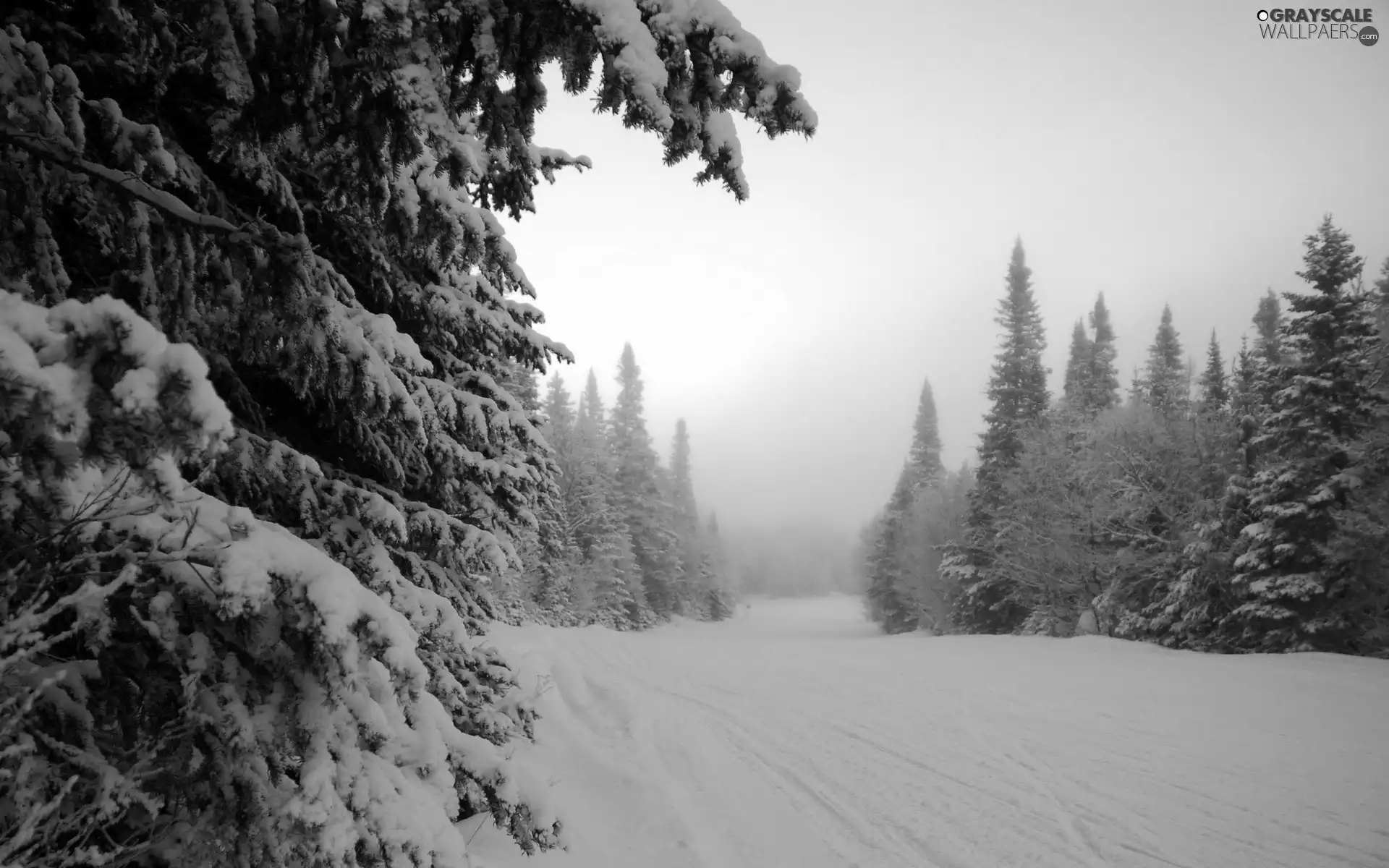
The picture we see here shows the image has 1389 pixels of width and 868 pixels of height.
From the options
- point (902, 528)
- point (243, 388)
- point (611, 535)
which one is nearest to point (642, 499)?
point (611, 535)

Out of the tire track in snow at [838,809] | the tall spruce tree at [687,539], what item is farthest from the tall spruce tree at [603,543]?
the tire track in snow at [838,809]

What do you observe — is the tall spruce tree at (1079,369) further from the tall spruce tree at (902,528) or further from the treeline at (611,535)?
the treeline at (611,535)

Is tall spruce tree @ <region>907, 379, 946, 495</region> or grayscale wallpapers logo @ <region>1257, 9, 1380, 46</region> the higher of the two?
grayscale wallpapers logo @ <region>1257, 9, 1380, 46</region>

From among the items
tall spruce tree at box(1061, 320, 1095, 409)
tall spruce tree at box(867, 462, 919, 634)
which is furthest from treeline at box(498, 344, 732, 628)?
tall spruce tree at box(1061, 320, 1095, 409)

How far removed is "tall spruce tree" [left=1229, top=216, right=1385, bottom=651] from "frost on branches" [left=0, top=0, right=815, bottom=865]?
19.5 metres

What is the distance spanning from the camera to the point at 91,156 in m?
2.29

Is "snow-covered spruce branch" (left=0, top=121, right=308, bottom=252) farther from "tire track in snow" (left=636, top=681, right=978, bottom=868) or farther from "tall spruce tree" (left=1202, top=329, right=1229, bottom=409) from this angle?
"tall spruce tree" (left=1202, top=329, right=1229, bottom=409)

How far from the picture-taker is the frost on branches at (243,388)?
1.41m

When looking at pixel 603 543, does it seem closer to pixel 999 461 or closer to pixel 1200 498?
pixel 999 461

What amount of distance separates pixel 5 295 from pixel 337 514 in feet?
6.52

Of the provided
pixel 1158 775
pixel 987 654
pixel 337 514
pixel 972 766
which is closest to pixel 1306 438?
pixel 987 654

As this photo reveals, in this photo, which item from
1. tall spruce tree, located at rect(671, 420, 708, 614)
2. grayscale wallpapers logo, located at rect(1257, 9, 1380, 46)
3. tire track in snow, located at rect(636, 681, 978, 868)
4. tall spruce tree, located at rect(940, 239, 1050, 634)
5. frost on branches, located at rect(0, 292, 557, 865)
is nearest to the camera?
frost on branches, located at rect(0, 292, 557, 865)

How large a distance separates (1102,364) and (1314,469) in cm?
1932

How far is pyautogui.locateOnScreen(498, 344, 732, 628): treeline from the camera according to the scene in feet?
80.9
